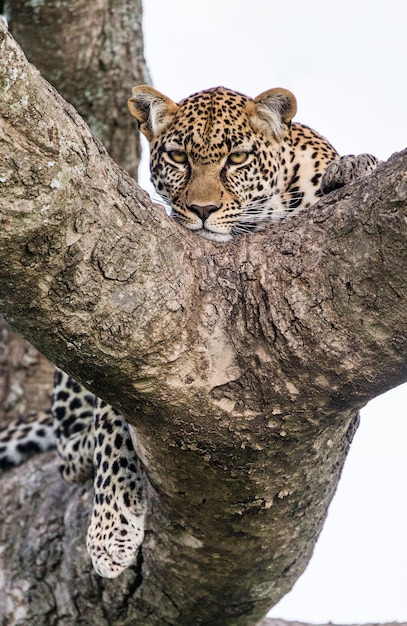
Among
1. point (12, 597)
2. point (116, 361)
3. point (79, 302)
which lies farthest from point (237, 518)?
point (12, 597)

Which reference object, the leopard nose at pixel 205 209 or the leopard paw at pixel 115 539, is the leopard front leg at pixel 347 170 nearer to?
the leopard nose at pixel 205 209

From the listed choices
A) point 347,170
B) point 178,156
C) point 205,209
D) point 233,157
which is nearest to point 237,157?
point 233,157

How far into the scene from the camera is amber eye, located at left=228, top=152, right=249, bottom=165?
6309mm

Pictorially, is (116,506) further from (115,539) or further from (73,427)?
(73,427)

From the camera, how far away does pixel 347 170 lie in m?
4.64

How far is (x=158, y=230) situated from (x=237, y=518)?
1555 mm

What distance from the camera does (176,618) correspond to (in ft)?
19.6

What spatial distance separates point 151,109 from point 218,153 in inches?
21.1

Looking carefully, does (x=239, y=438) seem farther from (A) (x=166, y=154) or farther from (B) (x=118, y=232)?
(A) (x=166, y=154)

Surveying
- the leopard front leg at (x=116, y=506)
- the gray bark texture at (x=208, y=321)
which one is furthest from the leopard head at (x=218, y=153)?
the gray bark texture at (x=208, y=321)

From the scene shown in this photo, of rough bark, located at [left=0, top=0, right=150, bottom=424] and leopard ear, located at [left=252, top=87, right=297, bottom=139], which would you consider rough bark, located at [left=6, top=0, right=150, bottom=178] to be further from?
leopard ear, located at [left=252, top=87, right=297, bottom=139]

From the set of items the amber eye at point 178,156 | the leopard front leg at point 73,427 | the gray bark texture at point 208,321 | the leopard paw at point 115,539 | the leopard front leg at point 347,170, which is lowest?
the leopard paw at point 115,539

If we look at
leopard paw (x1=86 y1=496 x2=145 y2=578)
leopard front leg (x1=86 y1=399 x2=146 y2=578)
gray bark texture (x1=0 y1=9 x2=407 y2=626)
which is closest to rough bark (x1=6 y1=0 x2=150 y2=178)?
leopard front leg (x1=86 y1=399 x2=146 y2=578)

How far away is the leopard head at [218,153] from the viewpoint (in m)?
6.05
